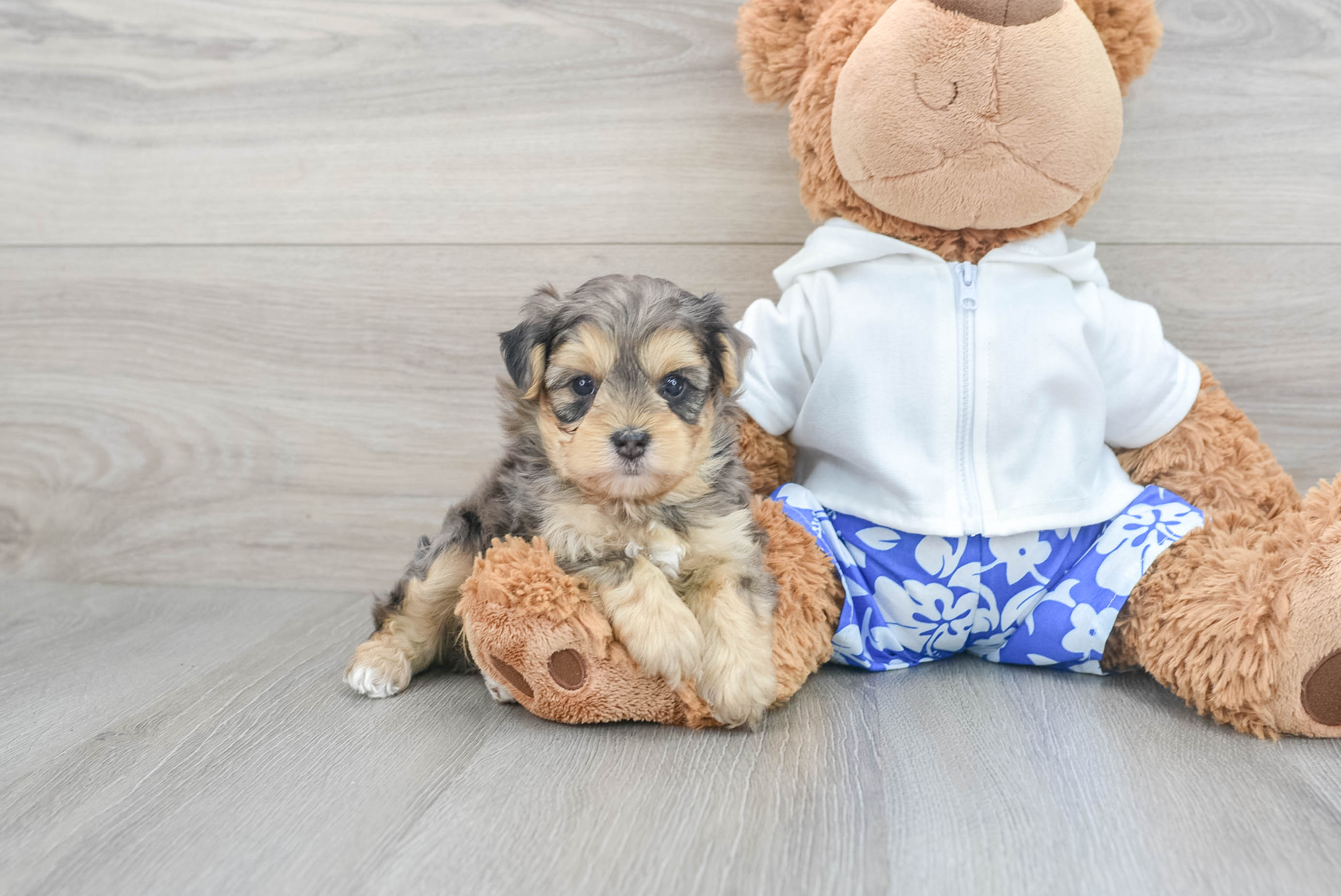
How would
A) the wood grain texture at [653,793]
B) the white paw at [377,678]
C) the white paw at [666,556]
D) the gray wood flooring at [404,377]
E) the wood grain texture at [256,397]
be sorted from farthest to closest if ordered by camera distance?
the wood grain texture at [256,397], the white paw at [377,678], the white paw at [666,556], the gray wood flooring at [404,377], the wood grain texture at [653,793]

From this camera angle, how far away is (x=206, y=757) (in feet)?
5.18

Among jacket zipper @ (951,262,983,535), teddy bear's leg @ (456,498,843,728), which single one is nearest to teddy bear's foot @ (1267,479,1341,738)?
jacket zipper @ (951,262,983,535)

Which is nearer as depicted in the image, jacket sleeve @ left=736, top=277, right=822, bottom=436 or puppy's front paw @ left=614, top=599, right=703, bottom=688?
puppy's front paw @ left=614, top=599, right=703, bottom=688

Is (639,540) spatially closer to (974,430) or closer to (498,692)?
(498,692)

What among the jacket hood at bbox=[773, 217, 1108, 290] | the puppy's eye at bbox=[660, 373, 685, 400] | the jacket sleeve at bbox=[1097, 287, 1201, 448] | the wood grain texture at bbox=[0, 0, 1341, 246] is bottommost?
the jacket sleeve at bbox=[1097, 287, 1201, 448]

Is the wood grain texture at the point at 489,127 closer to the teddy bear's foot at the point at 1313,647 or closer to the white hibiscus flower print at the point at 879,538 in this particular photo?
the white hibiscus flower print at the point at 879,538

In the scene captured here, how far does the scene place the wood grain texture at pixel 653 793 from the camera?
1.21 m

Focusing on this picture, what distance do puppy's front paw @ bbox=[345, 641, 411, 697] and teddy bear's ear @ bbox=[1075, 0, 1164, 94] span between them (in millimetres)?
1629

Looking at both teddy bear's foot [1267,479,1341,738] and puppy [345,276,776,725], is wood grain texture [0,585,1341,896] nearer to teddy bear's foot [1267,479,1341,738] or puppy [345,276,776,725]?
teddy bear's foot [1267,479,1341,738]

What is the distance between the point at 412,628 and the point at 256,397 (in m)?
0.86

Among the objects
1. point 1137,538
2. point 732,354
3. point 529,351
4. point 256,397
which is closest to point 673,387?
point 732,354

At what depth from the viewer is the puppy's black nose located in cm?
144

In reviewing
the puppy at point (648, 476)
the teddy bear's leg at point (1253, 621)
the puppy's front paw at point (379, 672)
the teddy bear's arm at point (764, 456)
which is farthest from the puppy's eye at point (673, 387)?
the teddy bear's leg at point (1253, 621)

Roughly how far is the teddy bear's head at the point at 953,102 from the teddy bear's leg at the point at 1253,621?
63 centimetres
